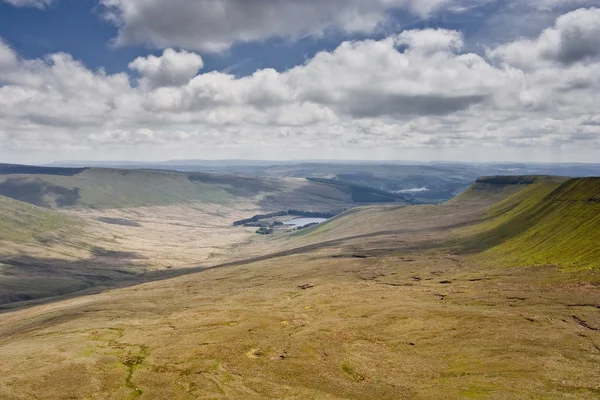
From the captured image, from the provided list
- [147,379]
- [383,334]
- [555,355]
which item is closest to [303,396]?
[147,379]

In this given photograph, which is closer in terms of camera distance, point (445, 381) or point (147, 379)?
point (445, 381)

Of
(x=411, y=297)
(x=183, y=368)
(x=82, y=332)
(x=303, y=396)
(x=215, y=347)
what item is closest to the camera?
(x=303, y=396)

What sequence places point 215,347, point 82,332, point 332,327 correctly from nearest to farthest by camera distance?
point 215,347
point 332,327
point 82,332

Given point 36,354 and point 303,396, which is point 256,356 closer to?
point 303,396

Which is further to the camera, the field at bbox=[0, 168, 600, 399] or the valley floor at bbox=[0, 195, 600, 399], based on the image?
the field at bbox=[0, 168, 600, 399]

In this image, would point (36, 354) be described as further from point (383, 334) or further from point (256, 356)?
point (383, 334)

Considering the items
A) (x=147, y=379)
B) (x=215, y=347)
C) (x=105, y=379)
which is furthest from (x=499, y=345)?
(x=105, y=379)

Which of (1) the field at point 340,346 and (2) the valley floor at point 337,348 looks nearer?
(2) the valley floor at point 337,348

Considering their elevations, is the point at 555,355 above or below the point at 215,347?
above

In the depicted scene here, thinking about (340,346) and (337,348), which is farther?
(340,346)
